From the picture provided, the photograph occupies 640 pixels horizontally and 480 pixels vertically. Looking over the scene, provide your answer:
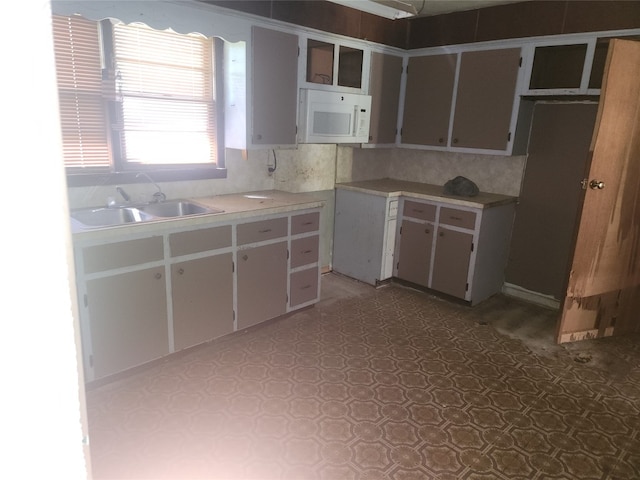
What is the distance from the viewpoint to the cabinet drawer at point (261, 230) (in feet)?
9.73

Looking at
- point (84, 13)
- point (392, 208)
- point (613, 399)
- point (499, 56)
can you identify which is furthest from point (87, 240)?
point (499, 56)

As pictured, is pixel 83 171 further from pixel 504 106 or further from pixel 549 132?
pixel 549 132

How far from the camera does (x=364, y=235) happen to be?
4266 mm

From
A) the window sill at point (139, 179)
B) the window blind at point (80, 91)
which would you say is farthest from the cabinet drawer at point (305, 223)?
the window blind at point (80, 91)

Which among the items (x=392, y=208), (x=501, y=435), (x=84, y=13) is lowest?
(x=501, y=435)

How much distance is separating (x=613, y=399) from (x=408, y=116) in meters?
2.90

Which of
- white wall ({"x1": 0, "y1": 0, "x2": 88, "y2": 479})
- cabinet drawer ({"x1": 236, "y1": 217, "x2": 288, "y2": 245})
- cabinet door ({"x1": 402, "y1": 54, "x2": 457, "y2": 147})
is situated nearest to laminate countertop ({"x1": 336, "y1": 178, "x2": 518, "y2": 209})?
cabinet door ({"x1": 402, "y1": 54, "x2": 457, "y2": 147})

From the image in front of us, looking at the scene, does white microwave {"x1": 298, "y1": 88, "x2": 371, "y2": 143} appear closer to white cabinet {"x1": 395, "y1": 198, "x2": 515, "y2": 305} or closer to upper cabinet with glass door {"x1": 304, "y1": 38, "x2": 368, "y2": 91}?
upper cabinet with glass door {"x1": 304, "y1": 38, "x2": 368, "y2": 91}

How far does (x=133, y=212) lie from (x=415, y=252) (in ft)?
8.15

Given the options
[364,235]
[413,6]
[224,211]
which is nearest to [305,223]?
[224,211]

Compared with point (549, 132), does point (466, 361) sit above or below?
below

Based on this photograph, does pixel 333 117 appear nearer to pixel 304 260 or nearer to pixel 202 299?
pixel 304 260

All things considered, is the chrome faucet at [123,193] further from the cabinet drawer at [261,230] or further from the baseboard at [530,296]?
the baseboard at [530,296]

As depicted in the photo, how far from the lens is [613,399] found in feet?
8.52
